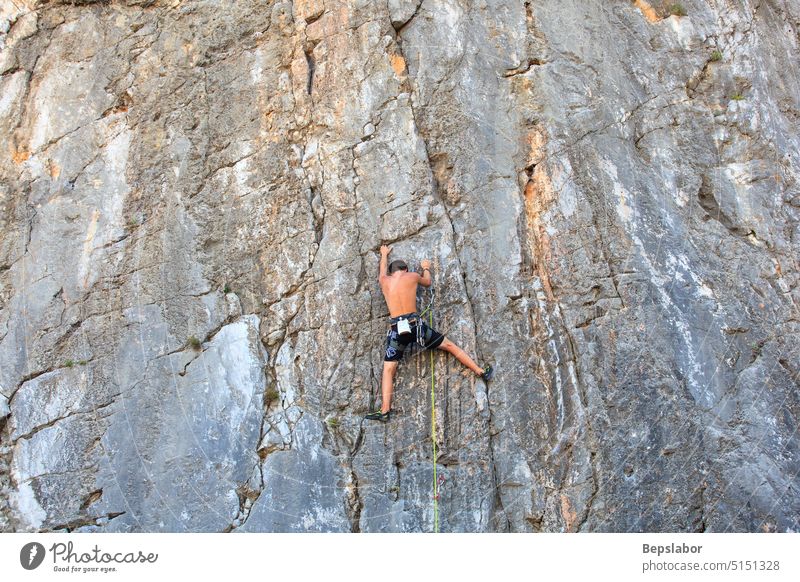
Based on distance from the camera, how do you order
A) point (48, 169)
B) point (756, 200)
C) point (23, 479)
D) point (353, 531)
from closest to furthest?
point (353, 531) < point (23, 479) < point (756, 200) < point (48, 169)

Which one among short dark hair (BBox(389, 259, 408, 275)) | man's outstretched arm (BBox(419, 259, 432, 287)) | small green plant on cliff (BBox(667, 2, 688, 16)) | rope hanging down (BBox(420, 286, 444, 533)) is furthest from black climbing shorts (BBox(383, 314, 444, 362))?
small green plant on cliff (BBox(667, 2, 688, 16))

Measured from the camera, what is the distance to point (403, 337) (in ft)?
23.3

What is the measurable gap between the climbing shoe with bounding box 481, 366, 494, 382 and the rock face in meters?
0.11

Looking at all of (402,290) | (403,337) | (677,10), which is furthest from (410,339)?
(677,10)

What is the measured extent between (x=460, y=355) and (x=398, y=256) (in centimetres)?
123

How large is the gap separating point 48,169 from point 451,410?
527 cm

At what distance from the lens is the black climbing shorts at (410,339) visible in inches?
280

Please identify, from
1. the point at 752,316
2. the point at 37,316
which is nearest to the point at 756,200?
the point at 752,316

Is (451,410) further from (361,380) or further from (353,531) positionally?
(353,531)

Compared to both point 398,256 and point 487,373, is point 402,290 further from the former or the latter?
point 487,373

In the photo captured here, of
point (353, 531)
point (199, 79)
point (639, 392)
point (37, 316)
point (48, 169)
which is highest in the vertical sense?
point (199, 79)

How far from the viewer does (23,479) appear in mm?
7324

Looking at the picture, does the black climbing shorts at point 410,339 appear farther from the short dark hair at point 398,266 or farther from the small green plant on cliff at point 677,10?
the small green plant on cliff at point 677,10

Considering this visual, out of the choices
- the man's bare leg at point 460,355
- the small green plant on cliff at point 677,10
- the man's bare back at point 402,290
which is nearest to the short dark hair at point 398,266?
the man's bare back at point 402,290
